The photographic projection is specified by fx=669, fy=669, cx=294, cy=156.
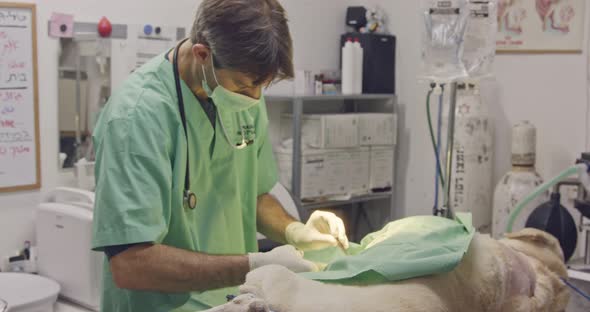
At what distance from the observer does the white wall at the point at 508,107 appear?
309cm

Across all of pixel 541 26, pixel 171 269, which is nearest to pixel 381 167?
pixel 541 26

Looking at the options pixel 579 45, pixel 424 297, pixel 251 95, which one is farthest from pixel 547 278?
pixel 579 45

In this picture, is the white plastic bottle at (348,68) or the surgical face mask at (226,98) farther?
the white plastic bottle at (348,68)

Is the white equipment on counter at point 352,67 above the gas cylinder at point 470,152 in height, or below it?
above

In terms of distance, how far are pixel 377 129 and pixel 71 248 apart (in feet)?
5.66

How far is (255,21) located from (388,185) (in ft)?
7.55

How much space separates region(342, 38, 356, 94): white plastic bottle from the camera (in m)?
3.43

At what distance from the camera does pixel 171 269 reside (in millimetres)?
1395

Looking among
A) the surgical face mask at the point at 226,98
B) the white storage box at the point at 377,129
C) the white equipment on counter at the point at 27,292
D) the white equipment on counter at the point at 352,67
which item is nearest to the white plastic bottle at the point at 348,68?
the white equipment on counter at the point at 352,67

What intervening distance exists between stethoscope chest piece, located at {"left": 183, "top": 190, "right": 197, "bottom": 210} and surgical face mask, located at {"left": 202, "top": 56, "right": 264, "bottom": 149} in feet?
0.61

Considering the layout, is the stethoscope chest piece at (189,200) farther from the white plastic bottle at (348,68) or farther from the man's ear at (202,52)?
the white plastic bottle at (348,68)

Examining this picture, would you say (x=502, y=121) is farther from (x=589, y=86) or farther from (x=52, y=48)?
(x=52, y=48)

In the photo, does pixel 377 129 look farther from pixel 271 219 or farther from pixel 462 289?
pixel 462 289

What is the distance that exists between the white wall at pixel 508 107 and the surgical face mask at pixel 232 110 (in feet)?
6.25
